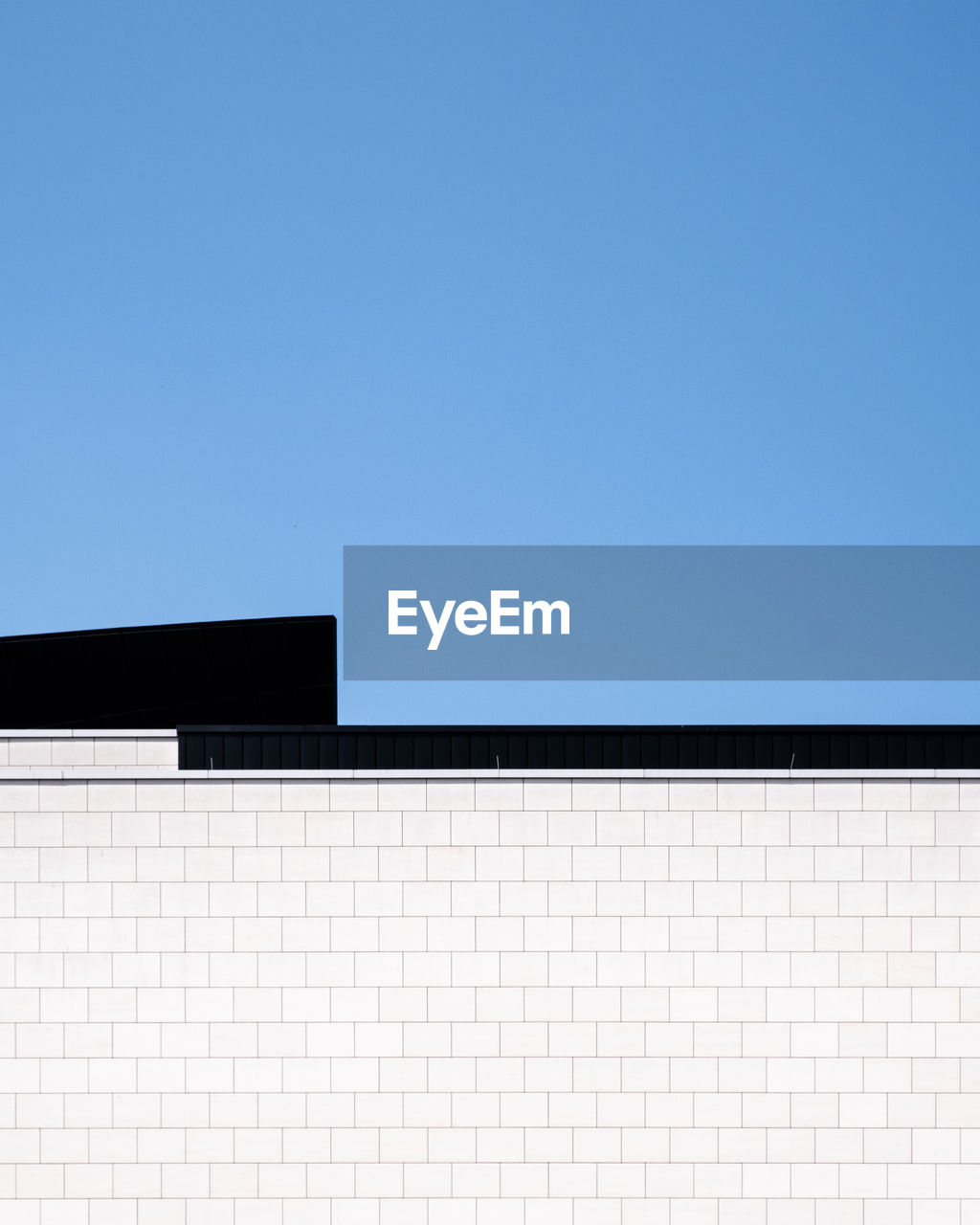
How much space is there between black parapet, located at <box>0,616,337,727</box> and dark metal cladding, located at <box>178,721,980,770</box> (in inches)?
125

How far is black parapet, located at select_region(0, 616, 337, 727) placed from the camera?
518 inches

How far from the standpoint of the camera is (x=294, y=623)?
1655cm

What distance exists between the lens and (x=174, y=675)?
14.6 metres

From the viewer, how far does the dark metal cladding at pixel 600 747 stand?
11.2 meters
